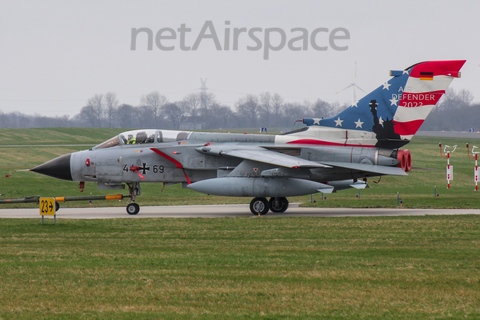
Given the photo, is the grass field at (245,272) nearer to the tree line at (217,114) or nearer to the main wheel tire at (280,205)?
the main wheel tire at (280,205)

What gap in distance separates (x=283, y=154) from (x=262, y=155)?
1.09 meters

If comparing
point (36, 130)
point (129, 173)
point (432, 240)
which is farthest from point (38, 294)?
point (36, 130)

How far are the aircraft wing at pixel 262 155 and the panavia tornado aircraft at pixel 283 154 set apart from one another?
0.12 feet

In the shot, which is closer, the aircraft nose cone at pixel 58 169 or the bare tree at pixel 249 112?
the aircraft nose cone at pixel 58 169

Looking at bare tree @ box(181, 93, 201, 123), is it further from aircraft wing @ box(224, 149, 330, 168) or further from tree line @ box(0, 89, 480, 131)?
aircraft wing @ box(224, 149, 330, 168)

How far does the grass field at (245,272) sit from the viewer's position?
7.27 metres

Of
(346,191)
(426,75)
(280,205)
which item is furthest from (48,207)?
(346,191)

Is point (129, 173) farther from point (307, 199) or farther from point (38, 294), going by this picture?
point (38, 294)

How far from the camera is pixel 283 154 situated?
800 inches

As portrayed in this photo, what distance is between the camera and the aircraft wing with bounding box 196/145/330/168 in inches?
727

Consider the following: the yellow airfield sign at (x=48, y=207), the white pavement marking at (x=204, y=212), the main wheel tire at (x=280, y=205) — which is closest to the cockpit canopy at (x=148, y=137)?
the white pavement marking at (x=204, y=212)

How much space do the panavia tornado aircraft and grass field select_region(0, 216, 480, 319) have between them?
4011mm

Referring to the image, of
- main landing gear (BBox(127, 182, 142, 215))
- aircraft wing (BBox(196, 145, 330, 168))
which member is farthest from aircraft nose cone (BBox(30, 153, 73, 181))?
aircraft wing (BBox(196, 145, 330, 168))

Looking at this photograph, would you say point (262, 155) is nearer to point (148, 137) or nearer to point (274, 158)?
point (274, 158)
